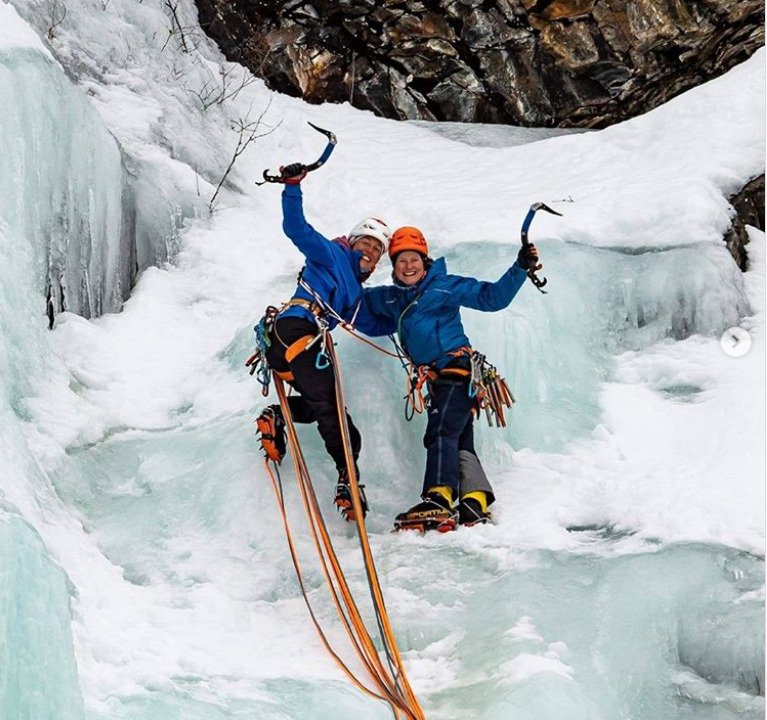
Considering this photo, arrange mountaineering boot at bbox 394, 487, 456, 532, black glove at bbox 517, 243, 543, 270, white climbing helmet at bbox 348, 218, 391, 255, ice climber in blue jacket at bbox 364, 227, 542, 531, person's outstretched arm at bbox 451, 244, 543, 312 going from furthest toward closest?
white climbing helmet at bbox 348, 218, 391, 255 < person's outstretched arm at bbox 451, 244, 543, 312 < black glove at bbox 517, 243, 543, 270 < ice climber in blue jacket at bbox 364, 227, 542, 531 < mountaineering boot at bbox 394, 487, 456, 532

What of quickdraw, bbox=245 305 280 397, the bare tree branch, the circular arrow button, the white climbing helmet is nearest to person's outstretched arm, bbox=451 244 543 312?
the white climbing helmet

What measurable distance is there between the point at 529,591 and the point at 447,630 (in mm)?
315

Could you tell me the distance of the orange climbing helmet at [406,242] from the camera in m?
4.44

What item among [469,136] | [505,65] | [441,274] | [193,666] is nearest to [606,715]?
[193,666]

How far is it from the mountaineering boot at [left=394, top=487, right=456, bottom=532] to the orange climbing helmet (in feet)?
3.83

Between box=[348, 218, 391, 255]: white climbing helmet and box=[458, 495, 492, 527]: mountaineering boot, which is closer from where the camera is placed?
box=[458, 495, 492, 527]: mountaineering boot

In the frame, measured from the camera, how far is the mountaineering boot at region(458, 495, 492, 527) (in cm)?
387

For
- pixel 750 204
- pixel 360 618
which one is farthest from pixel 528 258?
pixel 750 204

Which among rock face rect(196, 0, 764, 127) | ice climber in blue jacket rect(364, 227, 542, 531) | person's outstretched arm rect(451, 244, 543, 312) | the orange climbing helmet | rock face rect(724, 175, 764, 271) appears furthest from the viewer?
rock face rect(196, 0, 764, 127)

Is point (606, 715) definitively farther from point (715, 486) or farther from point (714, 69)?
point (714, 69)

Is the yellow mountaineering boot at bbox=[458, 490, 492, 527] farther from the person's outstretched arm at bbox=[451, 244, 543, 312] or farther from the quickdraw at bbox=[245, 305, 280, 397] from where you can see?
the quickdraw at bbox=[245, 305, 280, 397]

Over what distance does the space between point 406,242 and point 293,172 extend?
78 centimetres

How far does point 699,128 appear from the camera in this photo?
6969 mm

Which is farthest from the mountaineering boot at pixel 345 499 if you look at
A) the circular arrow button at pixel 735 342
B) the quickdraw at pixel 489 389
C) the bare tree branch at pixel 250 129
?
the bare tree branch at pixel 250 129
